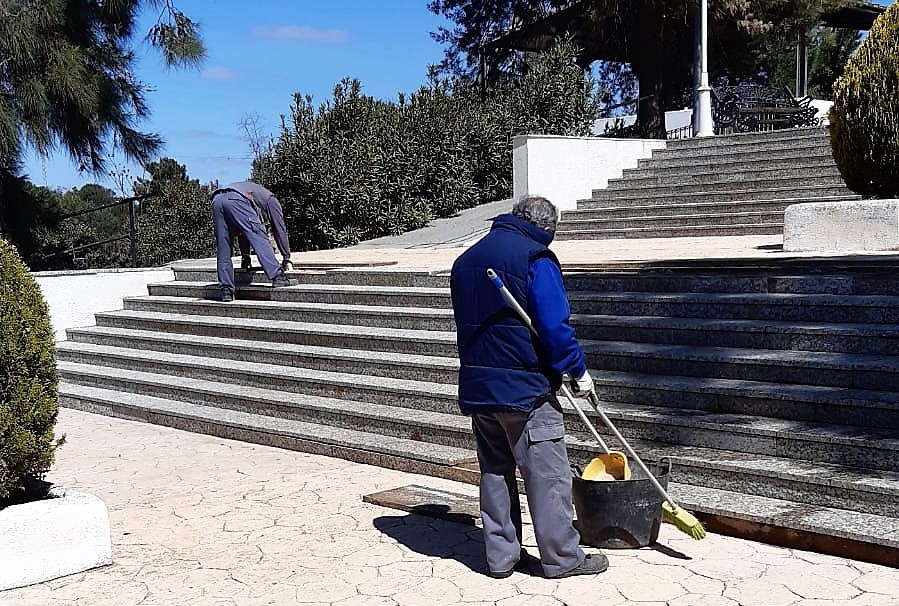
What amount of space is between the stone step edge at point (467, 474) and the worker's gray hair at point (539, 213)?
5.35 feet

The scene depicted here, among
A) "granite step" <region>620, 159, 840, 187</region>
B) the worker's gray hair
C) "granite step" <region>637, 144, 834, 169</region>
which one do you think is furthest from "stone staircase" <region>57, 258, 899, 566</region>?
"granite step" <region>637, 144, 834, 169</region>

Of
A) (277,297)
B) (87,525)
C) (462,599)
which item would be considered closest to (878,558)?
A: (462,599)

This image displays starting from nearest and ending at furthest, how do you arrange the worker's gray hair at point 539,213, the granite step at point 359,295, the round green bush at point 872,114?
the worker's gray hair at point 539,213
the granite step at point 359,295
the round green bush at point 872,114

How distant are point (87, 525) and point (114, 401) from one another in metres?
4.48

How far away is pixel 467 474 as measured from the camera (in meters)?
6.00

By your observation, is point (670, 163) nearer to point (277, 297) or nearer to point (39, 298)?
point (277, 297)

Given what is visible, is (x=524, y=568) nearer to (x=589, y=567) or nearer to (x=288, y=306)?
(x=589, y=567)

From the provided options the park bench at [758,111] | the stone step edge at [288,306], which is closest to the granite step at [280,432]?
the stone step edge at [288,306]

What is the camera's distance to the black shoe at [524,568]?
14.5 ft

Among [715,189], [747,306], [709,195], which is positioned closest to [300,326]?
[747,306]

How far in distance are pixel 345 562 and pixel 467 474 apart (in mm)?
1423

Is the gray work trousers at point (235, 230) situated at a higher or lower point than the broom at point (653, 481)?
higher

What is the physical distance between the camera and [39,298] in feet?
16.0

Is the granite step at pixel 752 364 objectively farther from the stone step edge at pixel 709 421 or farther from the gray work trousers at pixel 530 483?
the gray work trousers at pixel 530 483
